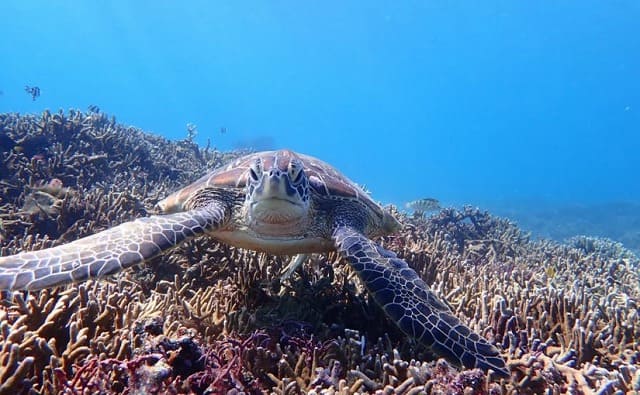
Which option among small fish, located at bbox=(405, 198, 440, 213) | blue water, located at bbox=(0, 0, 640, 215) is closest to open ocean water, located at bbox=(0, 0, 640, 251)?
blue water, located at bbox=(0, 0, 640, 215)

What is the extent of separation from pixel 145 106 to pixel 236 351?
204729mm

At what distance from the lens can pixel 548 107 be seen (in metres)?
175

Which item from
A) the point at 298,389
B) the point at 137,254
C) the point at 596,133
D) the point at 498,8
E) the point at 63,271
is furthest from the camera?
the point at 596,133

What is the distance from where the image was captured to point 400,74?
182375 millimetres

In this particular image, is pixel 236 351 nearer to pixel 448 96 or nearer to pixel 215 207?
pixel 215 207

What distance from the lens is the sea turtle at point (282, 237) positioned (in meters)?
2.49

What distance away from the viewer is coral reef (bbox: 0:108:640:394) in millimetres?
2066

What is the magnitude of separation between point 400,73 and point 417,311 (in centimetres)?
19357

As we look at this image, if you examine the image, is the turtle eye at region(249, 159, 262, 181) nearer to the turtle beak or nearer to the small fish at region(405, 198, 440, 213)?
the turtle beak

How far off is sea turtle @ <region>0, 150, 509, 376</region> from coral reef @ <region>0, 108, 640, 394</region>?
0.22 metres

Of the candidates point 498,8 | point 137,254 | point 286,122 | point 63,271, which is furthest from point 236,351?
point 286,122

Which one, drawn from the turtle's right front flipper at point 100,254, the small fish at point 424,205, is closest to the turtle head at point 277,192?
the turtle's right front flipper at point 100,254

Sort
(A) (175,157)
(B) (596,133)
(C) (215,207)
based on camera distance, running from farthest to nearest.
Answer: (B) (596,133) < (A) (175,157) < (C) (215,207)

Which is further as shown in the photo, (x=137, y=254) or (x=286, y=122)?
(x=286, y=122)
